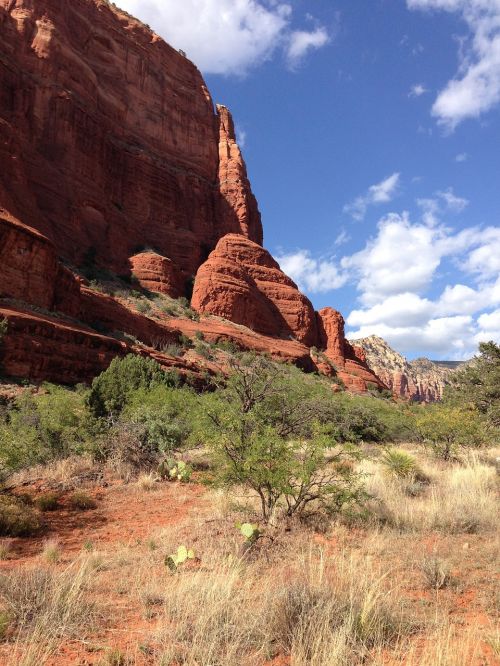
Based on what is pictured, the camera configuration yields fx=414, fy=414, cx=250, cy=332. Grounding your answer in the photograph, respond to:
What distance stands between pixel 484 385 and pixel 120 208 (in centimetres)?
4639

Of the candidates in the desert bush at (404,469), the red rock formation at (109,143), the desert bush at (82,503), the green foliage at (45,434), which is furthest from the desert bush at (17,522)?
the red rock formation at (109,143)

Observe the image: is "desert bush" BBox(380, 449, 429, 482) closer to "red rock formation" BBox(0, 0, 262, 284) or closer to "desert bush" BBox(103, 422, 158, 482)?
"desert bush" BBox(103, 422, 158, 482)

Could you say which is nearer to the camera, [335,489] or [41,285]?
[335,489]

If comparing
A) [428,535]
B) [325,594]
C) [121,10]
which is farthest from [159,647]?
[121,10]

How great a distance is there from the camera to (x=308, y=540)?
5348 mm

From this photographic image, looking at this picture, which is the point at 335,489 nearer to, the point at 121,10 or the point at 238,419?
the point at 238,419

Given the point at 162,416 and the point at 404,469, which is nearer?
the point at 404,469

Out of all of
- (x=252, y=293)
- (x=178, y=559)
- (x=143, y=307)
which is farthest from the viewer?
(x=252, y=293)

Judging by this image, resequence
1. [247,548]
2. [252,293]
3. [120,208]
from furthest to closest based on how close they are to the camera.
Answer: [120,208], [252,293], [247,548]

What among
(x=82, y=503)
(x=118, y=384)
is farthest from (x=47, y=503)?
(x=118, y=384)

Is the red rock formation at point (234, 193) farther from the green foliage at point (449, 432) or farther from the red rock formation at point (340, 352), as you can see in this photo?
the green foliage at point (449, 432)

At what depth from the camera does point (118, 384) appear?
16125mm

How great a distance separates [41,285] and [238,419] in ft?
79.3

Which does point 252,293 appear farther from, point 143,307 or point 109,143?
point 109,143
